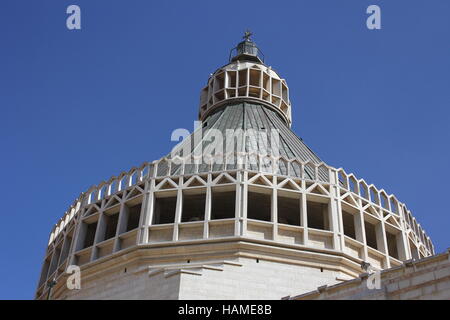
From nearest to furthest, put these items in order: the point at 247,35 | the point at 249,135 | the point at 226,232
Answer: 1. the point at 226,232
2. the point at 249,135
3. the point at 247,35

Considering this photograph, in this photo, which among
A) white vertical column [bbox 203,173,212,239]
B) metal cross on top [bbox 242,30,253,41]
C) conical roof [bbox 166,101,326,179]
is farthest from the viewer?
metal cross on top [bbox 242,30,253,41]

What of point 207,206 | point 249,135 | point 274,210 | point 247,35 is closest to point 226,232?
point 207,206

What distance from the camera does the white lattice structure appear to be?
26.5 m

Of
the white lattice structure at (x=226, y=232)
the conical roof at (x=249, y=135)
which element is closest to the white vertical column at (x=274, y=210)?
the white lattice structure at (x=226, y=232)

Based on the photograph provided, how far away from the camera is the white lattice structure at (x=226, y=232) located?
2645 centimetres

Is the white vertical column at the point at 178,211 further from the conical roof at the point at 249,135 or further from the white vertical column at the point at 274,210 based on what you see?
the white vertical column at the point at 274,210

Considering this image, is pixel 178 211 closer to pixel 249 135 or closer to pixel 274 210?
pixel 274 210

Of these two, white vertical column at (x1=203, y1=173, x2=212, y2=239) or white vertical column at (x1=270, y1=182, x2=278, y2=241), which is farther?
white vertical column at (x1=270, y1=182, x2=278, y2=241)

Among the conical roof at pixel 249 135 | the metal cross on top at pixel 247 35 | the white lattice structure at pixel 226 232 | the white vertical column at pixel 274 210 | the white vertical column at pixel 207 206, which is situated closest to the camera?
the white lattice structure at pixel 226 232

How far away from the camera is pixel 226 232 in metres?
28.2

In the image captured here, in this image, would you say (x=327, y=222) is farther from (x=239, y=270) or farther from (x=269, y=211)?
A: (x=239, y=270)

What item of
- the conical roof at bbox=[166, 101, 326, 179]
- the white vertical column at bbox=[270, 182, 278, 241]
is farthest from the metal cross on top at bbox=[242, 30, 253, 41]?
the white vertical column at bbox=[270, 182, 278, 241]

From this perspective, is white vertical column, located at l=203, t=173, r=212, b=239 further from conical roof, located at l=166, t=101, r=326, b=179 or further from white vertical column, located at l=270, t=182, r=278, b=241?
white vertical column, located at l=270, t=182, r=278, b=241

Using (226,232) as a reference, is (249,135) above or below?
above
